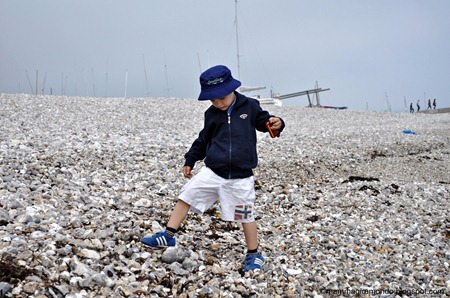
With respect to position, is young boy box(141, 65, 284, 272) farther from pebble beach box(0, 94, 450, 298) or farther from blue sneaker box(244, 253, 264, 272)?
pebble beach box(0, 94, 450, 298)

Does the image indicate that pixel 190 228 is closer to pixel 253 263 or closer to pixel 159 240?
pixel 159 240

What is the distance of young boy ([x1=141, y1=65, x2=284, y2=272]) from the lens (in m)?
4.60

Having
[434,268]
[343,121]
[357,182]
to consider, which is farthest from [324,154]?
[343,121]

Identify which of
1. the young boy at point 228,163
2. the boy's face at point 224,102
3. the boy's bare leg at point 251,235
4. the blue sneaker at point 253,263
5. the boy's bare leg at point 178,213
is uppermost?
the boy's face at point 224,102

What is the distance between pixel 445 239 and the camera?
6707mm

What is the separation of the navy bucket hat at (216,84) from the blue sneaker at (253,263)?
72.2 inches

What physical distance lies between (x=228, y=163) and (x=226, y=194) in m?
0.36

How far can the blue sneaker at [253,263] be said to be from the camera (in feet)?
15.4

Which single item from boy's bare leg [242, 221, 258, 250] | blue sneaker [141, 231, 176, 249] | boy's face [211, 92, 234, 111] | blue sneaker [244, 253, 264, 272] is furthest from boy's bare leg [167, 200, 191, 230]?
boy's face [211, 92, 234, 111]

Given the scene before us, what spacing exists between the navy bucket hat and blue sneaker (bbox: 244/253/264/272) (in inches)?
72.2

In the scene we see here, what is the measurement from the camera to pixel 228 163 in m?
4.60

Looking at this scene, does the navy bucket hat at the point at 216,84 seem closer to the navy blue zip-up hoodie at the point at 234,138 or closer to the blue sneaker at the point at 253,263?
the navy blue zip-up hoodie at the point at 234,138

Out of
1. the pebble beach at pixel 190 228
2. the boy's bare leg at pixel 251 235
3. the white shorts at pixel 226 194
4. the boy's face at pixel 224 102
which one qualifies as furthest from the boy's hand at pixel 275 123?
the pebble beach at pixel 190 228

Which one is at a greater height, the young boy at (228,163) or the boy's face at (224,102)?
the boy's face at (224,102)
